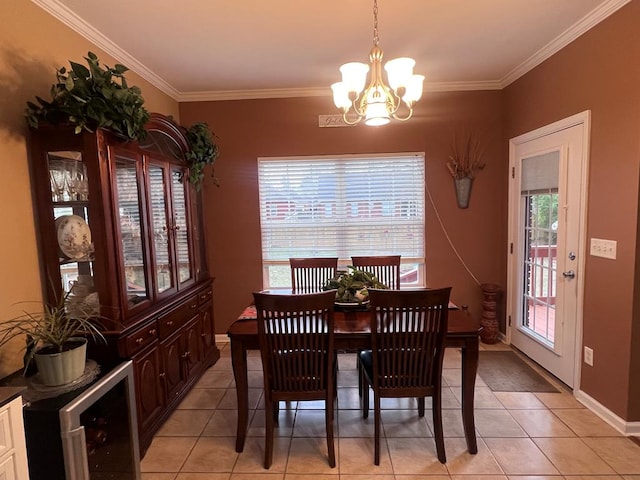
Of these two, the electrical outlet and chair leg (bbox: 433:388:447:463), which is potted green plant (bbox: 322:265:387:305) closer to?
chair leg (bbox: 433:388:447:463)

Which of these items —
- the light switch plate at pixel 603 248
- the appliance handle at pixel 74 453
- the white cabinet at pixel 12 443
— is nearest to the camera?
the white cabinet at pixel 12 443

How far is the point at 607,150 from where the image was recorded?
2250 mm

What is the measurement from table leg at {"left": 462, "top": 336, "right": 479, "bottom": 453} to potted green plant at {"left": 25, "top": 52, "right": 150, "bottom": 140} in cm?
229

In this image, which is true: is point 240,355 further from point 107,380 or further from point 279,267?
point 279,267

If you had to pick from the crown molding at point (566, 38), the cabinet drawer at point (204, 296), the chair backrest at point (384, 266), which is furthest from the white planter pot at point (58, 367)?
the crown molding at point (566, 38)

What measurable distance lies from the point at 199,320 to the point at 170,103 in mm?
2184

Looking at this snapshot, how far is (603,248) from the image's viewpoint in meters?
2.29

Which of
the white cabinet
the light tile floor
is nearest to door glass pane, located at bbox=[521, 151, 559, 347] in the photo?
the light tile floor

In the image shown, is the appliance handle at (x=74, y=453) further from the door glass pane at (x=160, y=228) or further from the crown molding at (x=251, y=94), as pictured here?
the crown molding at (x=251, y=94)

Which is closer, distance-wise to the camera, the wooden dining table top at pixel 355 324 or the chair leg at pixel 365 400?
the wooden dining table top at pixel 355 324

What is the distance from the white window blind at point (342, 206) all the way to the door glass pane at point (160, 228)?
4.25 feet

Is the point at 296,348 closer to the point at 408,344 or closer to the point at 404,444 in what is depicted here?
the point at 408,344

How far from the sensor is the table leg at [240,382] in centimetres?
204

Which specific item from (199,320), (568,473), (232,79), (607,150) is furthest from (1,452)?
(607,150)
